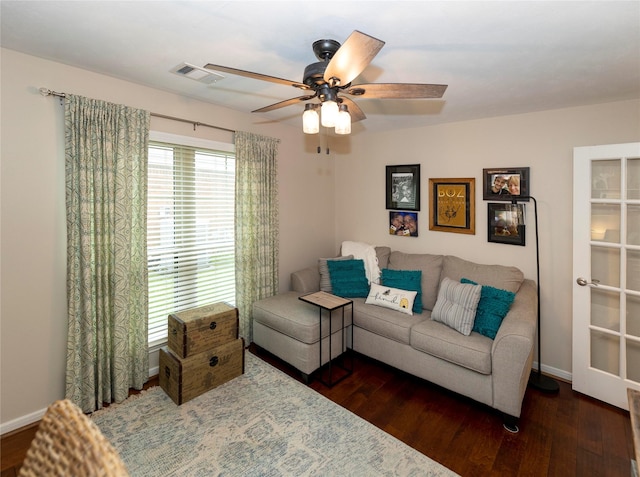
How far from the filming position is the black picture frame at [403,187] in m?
3.81

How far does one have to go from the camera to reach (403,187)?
12.8ft

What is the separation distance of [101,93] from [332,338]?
2.85m

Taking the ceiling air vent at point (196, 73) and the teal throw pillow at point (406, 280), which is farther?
the teal throw pillow at point (406, 280)

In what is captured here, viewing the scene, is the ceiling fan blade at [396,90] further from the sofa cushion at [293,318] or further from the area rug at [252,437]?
the area rug at [252,437]

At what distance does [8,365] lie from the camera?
211cm

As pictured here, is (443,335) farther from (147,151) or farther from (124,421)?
(147,151)

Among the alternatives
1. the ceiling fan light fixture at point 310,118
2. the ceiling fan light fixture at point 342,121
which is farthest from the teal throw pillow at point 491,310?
the ceiling fan light fixture at point 310,118

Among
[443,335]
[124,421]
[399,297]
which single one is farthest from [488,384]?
[124,421]

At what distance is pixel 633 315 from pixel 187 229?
3.94 meters

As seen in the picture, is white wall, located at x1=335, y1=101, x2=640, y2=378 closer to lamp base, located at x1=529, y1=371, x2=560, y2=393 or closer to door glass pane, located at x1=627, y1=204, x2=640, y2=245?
lamp base, located at x1=529, y1=371, x2=560, y2=393

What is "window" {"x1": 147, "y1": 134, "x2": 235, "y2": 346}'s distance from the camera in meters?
2.79

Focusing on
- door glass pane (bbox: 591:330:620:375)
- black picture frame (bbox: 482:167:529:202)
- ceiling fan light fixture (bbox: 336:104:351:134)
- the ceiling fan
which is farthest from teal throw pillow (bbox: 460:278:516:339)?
ceiling fan light fixture (bbox: 336:104:351:134)

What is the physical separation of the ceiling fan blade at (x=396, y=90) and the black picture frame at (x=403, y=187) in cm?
213

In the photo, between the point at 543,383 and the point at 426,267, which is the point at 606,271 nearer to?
the point at 543,383
